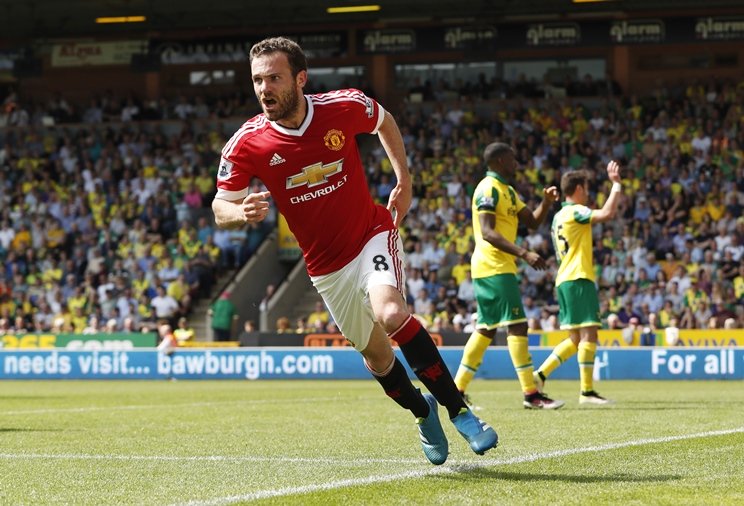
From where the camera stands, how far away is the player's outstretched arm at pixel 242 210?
613 centimetres

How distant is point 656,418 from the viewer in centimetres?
1038

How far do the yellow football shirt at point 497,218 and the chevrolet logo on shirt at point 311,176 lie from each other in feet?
16.7

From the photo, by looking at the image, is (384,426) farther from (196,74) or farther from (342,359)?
(196,74)

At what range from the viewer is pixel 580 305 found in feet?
41.8

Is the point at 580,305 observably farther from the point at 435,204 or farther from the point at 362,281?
the point at 435,204

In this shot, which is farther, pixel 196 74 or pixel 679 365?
pixel 196 74

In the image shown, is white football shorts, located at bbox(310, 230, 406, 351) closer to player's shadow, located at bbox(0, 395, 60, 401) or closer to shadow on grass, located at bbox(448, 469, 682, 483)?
shadow on grass, located at bbox(448, 469, 682, 483)

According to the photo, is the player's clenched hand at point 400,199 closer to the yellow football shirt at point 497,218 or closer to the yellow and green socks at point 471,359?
the yellow football shirt at point 497,218

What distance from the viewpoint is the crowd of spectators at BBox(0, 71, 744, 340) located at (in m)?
26.1

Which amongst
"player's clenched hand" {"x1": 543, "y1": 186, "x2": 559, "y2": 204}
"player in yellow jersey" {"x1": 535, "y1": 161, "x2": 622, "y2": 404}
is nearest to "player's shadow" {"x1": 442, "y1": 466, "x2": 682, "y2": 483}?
"player's clenched hand" {"x1": 543, "y1": 186, "x2": 559, "y2": 204}

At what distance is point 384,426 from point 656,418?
89.7 inches

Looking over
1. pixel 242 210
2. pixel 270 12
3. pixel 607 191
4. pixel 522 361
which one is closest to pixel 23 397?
pixel 522 361

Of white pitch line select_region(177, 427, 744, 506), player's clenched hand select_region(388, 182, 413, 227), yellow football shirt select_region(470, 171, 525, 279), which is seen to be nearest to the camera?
white pitch line select_region(177, 427, 744, 506)

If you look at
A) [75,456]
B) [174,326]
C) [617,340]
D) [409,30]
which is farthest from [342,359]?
[75,456]
